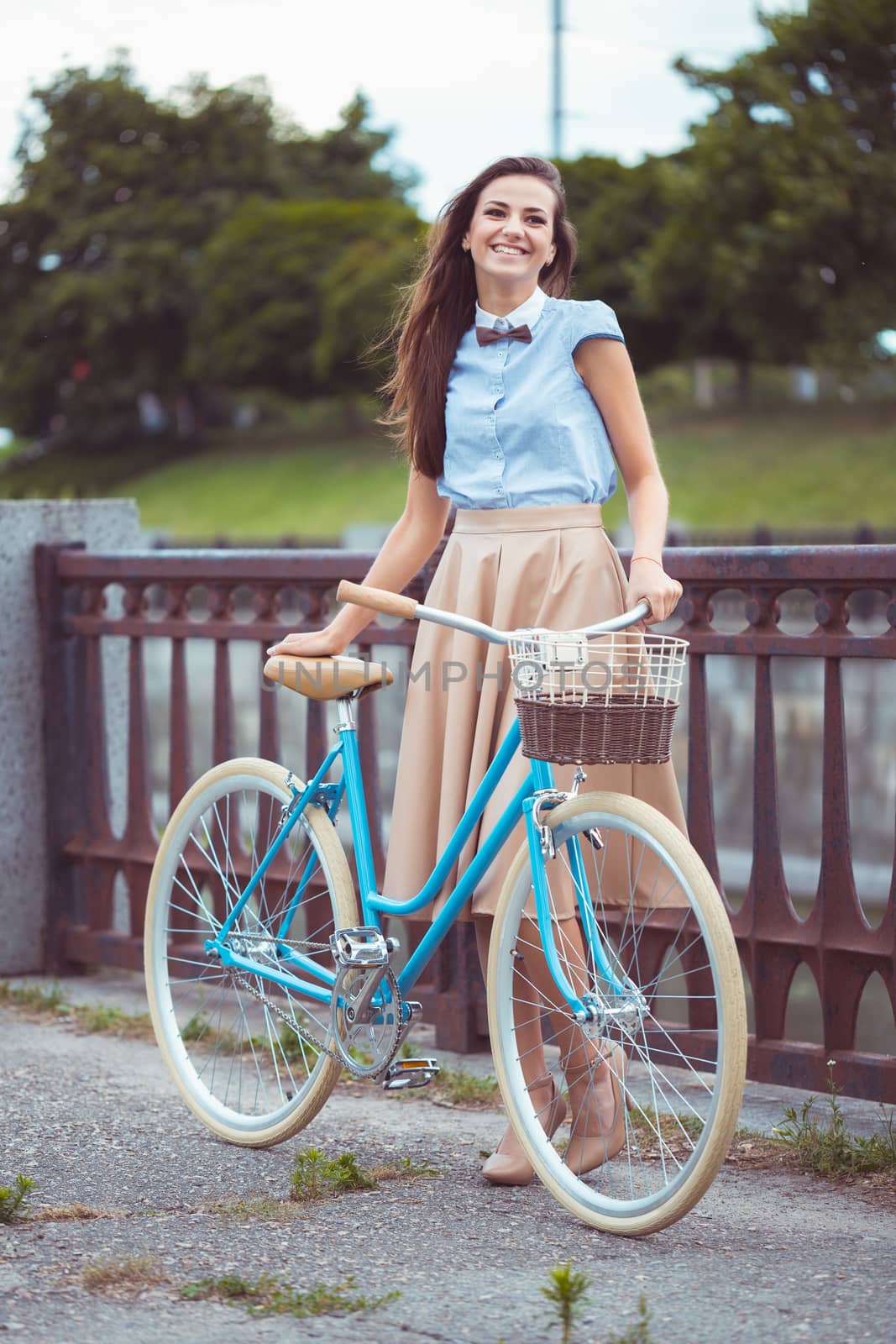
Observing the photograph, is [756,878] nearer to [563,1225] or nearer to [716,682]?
[563,1225]

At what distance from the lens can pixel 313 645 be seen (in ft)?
12.5

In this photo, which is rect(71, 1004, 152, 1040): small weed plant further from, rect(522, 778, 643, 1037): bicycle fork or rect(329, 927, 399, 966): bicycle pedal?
rect(522, 778, 643, 1037): bicycle fork

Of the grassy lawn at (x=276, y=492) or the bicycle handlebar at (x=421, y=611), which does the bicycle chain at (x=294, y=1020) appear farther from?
the grassy lawn at (x=276, y=492)

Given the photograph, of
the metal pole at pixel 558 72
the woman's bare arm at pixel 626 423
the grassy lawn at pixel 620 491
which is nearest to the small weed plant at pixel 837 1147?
the woman's bare arm at pixel 626 423

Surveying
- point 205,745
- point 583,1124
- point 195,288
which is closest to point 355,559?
point 583,1124

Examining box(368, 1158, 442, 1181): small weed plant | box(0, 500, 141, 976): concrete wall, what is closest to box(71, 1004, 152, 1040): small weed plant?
box(0, 500, 141, 976): concrete wall

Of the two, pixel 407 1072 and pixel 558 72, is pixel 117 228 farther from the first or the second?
pixel 407 1072

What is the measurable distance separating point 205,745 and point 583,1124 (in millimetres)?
11177

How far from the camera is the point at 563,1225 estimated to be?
136 inches

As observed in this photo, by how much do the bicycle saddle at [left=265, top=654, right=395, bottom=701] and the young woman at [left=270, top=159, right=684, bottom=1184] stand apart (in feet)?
0.13

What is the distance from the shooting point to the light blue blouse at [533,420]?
11.9ft

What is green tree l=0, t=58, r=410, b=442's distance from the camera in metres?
65.7

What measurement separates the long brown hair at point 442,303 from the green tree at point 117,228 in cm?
6175

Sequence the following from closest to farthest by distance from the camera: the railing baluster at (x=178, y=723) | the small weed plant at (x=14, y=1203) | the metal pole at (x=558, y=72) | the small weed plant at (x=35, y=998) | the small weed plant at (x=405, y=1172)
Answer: the small weed plant at (x=14, y=1203) < the small weed plant at (x=405, y=1172) < the small weed plant at (x=35, y=998) < the railing baluster at (x=178, y=723) < the metal pole at (x=558, y=72)
